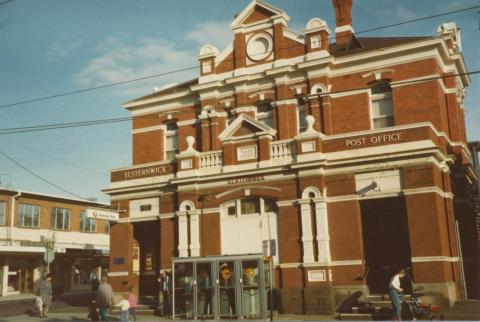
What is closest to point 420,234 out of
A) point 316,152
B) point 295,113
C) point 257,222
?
point 316,152

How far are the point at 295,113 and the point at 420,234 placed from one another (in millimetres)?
8271

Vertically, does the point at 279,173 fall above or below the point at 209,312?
above

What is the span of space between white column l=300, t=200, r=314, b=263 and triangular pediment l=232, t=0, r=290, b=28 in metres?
9.62

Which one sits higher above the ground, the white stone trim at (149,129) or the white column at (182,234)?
the white stone trim at (149,129)

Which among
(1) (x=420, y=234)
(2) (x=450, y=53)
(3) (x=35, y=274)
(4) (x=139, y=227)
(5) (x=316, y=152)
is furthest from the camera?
(3) (x=35, y=274)

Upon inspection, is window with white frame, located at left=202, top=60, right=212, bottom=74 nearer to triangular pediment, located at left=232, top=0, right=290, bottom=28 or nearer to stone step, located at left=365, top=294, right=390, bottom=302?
triangular pediment, located at left=232, top=0, right=290, bottom=28

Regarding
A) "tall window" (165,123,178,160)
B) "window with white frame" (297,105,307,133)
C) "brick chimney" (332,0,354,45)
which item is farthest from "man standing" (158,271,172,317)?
"brick chimney" (332,0,354,45)

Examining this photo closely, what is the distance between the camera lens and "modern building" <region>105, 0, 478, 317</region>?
20641mm

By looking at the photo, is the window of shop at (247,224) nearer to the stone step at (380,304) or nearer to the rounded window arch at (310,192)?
the rounded window arch at (310,192)

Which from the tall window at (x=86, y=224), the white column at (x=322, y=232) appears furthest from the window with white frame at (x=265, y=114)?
the tall window at (x=86, y=224)

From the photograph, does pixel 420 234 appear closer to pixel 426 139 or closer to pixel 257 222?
pixel 426 139

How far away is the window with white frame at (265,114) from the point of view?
26.2m

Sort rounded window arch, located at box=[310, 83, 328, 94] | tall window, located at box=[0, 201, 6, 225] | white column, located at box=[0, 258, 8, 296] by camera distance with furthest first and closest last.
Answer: tall window, located at box=[0, 201, 6, 225] → white column, located at box=[0, 258, 8, 296] → rounded window arch, located at box=[310, 83, 328, 94]

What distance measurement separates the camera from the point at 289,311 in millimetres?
21266
